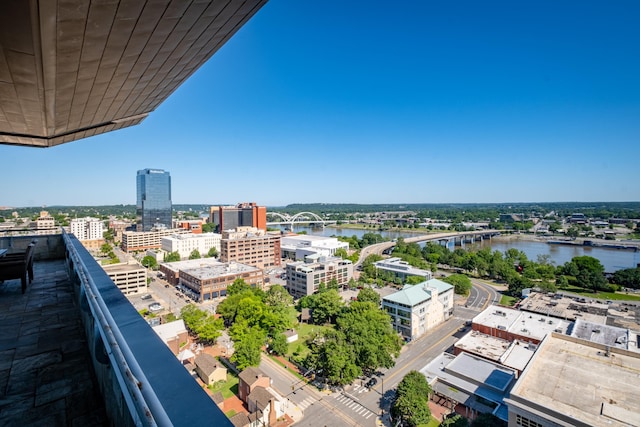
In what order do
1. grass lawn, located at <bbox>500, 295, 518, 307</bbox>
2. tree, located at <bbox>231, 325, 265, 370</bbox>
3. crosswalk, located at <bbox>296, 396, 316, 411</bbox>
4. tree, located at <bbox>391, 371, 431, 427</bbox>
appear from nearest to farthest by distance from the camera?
1. tree, located at <bbox>391, 371, 431, 427</bbox>
2. crosswalk, located at <bbox>296, 396, 316, 411</bbox>
3. tree, located at <bbox>231, 325, 265, 370</bbox>
4. grass lawn, located at <bbox>500, 295, 518, 307</bbox>

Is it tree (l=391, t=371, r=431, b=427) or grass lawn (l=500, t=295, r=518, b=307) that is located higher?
tree (l=391, t=371, r=431, b=427)

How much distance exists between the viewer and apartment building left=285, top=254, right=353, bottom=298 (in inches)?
632

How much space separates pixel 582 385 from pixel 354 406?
4602mm

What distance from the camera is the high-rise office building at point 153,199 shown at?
3691cm

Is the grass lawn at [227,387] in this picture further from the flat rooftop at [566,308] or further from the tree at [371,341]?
the flat rooftop at [566,308]

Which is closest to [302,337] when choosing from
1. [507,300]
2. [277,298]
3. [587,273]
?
[277,298]

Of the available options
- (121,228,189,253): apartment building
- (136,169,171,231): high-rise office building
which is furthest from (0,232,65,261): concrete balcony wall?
(136,169,171,231): high-rise office building

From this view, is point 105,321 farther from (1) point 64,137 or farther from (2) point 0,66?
(1) point 64,137

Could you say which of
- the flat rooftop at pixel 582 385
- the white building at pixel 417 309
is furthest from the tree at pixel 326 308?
the flat rooftop at pixel 582 385

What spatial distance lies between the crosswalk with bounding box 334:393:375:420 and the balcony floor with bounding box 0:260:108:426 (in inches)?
267

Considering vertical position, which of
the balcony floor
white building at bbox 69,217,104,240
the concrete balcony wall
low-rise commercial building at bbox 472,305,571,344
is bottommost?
low-rise commercial building at bbox 472,305,571,344

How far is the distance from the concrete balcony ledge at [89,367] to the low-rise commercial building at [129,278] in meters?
14.8

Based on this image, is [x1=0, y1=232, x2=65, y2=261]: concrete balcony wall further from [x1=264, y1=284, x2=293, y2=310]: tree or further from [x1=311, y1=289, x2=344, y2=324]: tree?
[x1=311, y1=289, x2=344, y2=324]: tree

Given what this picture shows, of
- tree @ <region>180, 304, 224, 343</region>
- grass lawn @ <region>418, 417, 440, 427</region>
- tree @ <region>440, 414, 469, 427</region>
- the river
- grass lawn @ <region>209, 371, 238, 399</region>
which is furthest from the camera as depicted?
the river
